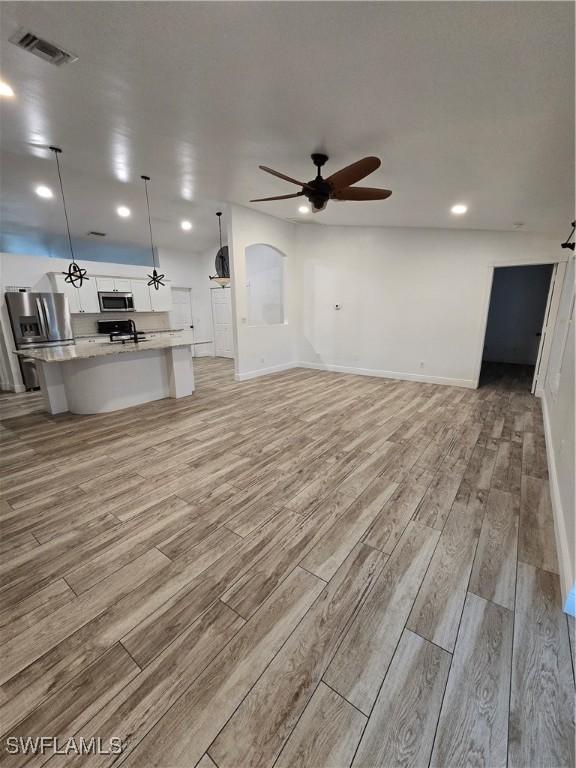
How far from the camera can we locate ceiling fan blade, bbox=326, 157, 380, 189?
2.31 m

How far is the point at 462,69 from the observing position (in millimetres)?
1689

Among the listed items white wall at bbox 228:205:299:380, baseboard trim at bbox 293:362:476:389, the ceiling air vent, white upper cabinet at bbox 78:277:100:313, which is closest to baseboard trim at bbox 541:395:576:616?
baseboard trim at bbox 293:362:476:389

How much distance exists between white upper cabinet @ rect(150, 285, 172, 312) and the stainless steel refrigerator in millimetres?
1967

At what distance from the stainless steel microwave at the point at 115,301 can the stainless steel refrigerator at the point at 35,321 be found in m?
0.81

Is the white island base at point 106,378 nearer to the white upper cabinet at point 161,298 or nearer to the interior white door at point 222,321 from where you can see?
the white upper cabinet at point 161,298

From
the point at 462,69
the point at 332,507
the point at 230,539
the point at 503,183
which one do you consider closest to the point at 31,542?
the point at 230,539

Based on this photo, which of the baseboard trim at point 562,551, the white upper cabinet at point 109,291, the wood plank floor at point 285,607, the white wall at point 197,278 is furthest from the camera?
the white wall at point 197,278

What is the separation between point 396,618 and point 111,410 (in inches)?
166

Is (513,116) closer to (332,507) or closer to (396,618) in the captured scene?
(332,507)

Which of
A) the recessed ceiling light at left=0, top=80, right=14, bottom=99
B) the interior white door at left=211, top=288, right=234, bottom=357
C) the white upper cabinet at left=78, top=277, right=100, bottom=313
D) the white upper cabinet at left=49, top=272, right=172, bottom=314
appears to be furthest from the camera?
the interior white door at left=211, top=288, right=234, bottom=357

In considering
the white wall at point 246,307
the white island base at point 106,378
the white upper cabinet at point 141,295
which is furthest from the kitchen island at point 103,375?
the white upper cabinet at point 141,295

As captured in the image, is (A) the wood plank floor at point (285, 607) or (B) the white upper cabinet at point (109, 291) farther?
(B) the white upper cabinet at point (109, 291)

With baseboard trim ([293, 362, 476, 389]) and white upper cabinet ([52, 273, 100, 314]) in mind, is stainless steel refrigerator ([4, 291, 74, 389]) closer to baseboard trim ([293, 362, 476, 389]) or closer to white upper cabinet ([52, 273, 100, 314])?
white upper cabinet ([52, 273, 100, 314])

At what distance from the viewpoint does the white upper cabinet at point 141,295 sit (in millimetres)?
7254
